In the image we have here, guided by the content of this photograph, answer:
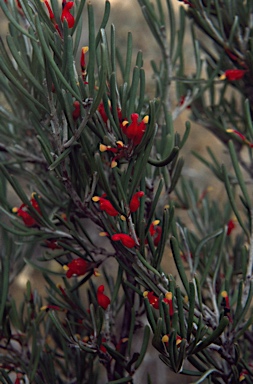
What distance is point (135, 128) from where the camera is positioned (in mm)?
494

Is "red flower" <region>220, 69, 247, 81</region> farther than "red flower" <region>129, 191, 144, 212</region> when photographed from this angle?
Yes

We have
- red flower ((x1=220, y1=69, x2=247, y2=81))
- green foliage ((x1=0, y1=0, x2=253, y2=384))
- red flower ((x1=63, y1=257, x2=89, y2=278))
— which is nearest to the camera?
green foliage ((x1=0, y1=0, x2=253, y2=384))

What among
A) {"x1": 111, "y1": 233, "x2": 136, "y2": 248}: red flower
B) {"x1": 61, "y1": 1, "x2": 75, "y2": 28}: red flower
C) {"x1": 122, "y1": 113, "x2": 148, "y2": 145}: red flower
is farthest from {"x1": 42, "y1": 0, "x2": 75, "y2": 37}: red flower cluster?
{"x1": 111, "y1": 233, "x2": 136, "y2": 248}: red flower

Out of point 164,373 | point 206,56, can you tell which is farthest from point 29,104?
point 164,373

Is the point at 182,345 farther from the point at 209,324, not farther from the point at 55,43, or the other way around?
the point at 55,43

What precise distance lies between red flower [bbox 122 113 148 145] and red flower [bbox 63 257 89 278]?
19 cm

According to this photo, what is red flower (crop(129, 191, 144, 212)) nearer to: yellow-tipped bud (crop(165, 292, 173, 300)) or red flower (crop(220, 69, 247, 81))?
yellow-tipped bud (crop(165, 292, 173, 300))

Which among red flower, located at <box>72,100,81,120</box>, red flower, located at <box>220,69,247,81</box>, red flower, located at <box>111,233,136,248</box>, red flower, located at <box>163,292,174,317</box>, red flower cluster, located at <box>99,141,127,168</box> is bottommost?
red flower, located at <box>163,292,174,317</box>

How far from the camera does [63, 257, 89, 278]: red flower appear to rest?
603 millimetres

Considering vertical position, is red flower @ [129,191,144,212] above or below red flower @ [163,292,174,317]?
above

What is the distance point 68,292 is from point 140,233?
0.66 ft

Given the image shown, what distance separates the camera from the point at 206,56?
2.73 feet

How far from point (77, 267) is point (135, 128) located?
0.21m

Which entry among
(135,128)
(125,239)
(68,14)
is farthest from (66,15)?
(125,239)
